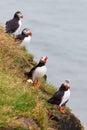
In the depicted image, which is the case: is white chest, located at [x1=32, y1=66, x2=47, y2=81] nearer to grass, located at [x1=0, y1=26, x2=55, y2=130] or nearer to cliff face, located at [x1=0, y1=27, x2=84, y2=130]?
cliff face, located at [x1=0, y1=27, x2=84, y2=130]

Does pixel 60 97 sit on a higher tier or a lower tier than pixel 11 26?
lower

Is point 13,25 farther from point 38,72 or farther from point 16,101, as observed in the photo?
point 16,101

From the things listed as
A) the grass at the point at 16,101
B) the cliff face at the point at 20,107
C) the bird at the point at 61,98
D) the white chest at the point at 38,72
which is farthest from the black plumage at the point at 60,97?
the white chest at the point at 38,72

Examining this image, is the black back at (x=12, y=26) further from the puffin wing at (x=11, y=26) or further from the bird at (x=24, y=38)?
the bird at (x=24, y=38)

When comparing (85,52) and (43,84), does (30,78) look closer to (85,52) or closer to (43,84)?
(43,84)

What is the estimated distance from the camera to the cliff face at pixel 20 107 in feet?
43.7

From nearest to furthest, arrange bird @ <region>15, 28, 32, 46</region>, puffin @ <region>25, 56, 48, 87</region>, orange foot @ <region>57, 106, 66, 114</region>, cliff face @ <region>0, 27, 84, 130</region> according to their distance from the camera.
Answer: cliff face @ <region>0, 27, 84, 130</region> → orange foot @ <region>57, 106, 66, 114</region> → puffin @ <region>25, 56, 48, 87</region> → bird @ <region>15, 28, 32, 46</region>

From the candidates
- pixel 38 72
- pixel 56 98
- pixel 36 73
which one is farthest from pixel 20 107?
pixel 38 72

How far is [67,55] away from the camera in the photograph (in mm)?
43031

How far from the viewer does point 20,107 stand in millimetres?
13750

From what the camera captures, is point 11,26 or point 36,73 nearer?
point 36,73

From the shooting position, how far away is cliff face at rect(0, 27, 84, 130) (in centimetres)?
1331

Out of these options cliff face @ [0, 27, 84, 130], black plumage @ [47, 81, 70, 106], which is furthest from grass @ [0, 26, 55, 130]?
black plumage @ [47, 81, 70, 106]

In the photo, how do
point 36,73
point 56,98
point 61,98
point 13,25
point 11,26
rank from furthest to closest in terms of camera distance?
point 13,25
point 11,26
point 36,73
point 61,98
point 56,98
